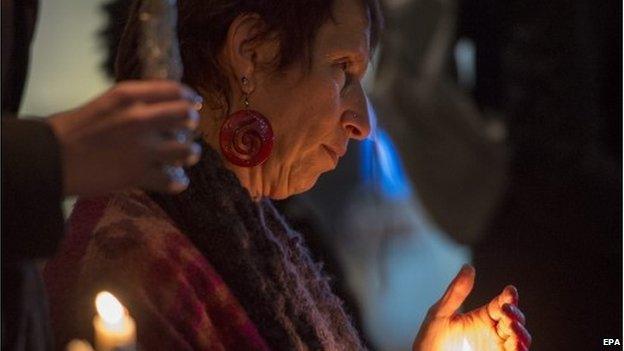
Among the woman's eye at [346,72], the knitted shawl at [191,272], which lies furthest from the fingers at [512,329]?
the woman's eye at [346,72]

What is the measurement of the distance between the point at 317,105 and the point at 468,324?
34 cm

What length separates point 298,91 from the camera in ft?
4.52

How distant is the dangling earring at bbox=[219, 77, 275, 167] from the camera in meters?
1.30

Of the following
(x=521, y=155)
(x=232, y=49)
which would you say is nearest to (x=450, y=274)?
(x=521, y=155)

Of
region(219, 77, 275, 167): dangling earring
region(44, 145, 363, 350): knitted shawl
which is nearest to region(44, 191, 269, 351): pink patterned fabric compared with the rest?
region(44, 145, 363, 350): knitted shawl

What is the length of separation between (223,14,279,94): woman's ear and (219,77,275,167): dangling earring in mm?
62

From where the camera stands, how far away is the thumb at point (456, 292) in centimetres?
144

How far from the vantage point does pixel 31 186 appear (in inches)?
32.2

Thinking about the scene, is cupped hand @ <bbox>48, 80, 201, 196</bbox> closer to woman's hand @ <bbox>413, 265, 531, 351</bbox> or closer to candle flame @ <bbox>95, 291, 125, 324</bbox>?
candle flame @ <bbox>95, 291, 125, 324</bbox>

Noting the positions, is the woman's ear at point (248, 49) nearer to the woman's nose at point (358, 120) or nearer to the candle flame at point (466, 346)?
the woman's nose at point (358, 120)

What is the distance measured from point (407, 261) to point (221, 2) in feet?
5.70

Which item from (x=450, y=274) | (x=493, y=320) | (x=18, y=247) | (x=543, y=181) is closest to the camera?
(x=18, y=247)

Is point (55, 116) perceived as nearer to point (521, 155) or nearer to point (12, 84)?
point (12, 84)

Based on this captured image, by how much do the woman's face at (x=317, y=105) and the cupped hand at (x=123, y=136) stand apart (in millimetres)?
516
